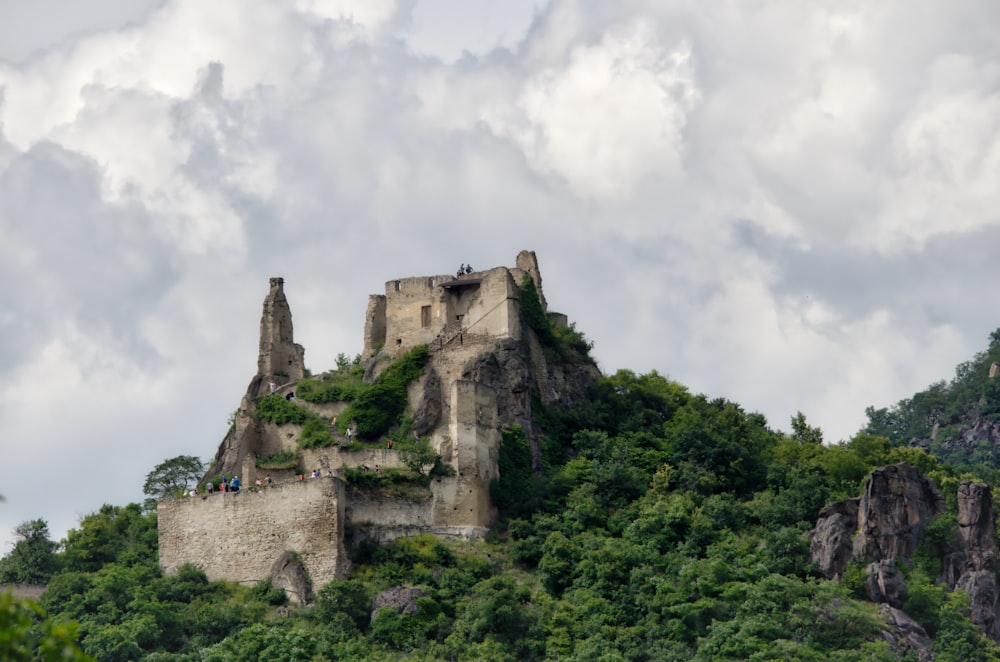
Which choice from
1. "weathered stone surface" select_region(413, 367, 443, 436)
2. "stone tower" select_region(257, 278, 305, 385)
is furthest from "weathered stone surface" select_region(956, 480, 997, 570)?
"stone tower" select_region(257, 278, 305, 385)

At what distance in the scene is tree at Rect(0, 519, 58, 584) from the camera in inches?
2239

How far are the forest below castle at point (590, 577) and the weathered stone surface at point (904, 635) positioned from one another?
0.23 meters

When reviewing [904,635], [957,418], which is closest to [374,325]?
[904,635]

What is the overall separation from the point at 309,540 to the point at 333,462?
5.63 m

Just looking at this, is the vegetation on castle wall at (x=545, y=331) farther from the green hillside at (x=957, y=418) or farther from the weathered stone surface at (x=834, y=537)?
the green hillside at (x=957, y=418)

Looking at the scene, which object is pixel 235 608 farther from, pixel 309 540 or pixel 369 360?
pixel 369 360

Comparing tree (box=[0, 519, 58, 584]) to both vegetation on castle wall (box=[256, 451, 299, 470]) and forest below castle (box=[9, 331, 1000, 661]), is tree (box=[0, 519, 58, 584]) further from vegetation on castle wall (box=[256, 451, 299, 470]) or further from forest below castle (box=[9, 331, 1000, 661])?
vegetation on castle wall (box=[256, 451, 299, 470])

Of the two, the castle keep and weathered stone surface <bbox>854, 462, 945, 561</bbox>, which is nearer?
weathered stone surface <bbox>854, 462, 945, 561</bbox>

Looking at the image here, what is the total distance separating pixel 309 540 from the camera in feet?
172

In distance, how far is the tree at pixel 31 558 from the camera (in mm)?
56875

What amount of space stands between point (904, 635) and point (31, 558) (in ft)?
91.4

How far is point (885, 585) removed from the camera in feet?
165

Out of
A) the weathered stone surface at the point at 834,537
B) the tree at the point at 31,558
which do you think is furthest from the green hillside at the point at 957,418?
the tree at the point at 31,558

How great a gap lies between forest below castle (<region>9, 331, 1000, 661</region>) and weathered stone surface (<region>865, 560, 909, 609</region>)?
12.8 inches
